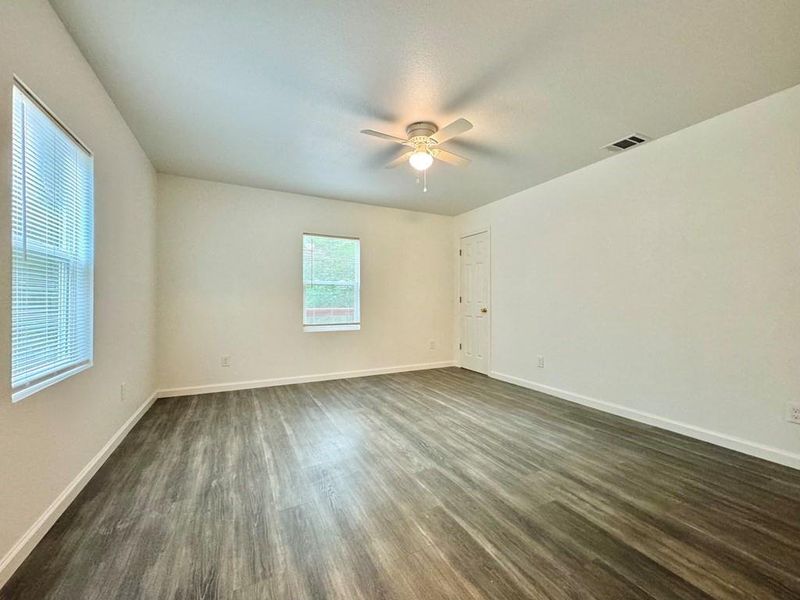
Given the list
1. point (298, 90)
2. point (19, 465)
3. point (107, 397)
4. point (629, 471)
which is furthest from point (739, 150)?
point (107, 397)

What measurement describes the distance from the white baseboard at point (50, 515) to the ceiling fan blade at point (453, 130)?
3126 mm

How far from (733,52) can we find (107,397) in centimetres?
460

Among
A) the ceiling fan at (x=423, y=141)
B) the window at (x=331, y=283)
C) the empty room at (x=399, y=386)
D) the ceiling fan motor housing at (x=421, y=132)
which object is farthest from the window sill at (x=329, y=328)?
the ceiling fan motor housing at (x=421, y=132)

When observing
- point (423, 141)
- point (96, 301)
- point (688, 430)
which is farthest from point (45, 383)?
point (688, 430)

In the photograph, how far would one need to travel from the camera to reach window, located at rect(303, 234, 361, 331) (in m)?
4.62

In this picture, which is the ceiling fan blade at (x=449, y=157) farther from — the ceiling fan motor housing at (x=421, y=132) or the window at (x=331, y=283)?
the window at (x=331, y=283)

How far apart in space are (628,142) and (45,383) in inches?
175

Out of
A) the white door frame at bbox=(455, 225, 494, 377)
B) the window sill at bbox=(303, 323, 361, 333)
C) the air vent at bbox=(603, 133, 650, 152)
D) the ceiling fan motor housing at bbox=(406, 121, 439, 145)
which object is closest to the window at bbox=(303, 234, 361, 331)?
the window sill at bbox=(303, 323, 361, 333)

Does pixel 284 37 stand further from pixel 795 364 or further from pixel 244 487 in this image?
pixel 795 364

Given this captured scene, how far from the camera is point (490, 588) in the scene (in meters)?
1.29

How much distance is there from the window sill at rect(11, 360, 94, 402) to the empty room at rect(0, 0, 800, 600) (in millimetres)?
15

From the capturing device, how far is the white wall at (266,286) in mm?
3924

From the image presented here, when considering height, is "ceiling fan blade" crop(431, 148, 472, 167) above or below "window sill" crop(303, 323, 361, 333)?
above

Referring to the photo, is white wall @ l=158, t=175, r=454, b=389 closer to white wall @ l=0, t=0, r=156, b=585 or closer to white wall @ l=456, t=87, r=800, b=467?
white wall @ l=0, t=0, r=156, b=585
